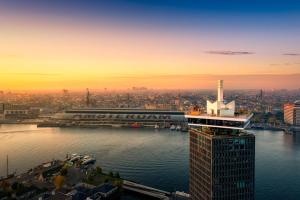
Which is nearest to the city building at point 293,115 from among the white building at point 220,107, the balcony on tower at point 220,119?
the balcony on tower at point 220,119

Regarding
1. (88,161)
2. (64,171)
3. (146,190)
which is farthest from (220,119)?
(88,161)

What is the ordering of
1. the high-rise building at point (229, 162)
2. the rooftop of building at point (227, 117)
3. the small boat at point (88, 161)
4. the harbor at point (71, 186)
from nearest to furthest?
the high-rise building at point (229, 162) < the rooftop of building at point (227, 117) < the harbor at point (71, 186) < the small boat at point (88, 161)

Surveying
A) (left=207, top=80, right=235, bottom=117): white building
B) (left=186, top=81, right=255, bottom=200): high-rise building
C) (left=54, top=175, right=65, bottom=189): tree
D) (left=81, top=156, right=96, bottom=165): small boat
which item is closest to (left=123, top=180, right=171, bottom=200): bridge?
(left=54, top=175, right=65, bottom=189): tree

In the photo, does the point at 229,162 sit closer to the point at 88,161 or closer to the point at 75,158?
the point at 88,161

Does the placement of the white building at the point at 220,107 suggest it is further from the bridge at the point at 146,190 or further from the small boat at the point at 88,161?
the small boat at the point at 88,161

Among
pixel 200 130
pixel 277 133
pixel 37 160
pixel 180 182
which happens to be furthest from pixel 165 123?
pixel 200 130

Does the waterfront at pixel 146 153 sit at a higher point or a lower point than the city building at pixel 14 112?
lower

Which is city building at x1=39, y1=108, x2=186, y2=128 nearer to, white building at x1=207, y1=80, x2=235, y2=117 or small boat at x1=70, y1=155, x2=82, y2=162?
small boat at x1=70, y1=155, x2=82, y2=162

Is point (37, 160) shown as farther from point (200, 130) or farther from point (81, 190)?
point (200, 130)

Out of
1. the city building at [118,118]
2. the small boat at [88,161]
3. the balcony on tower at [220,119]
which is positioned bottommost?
the small boat at [88,161]

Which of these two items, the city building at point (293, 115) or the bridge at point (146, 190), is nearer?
the bridge at point (146, 190)
